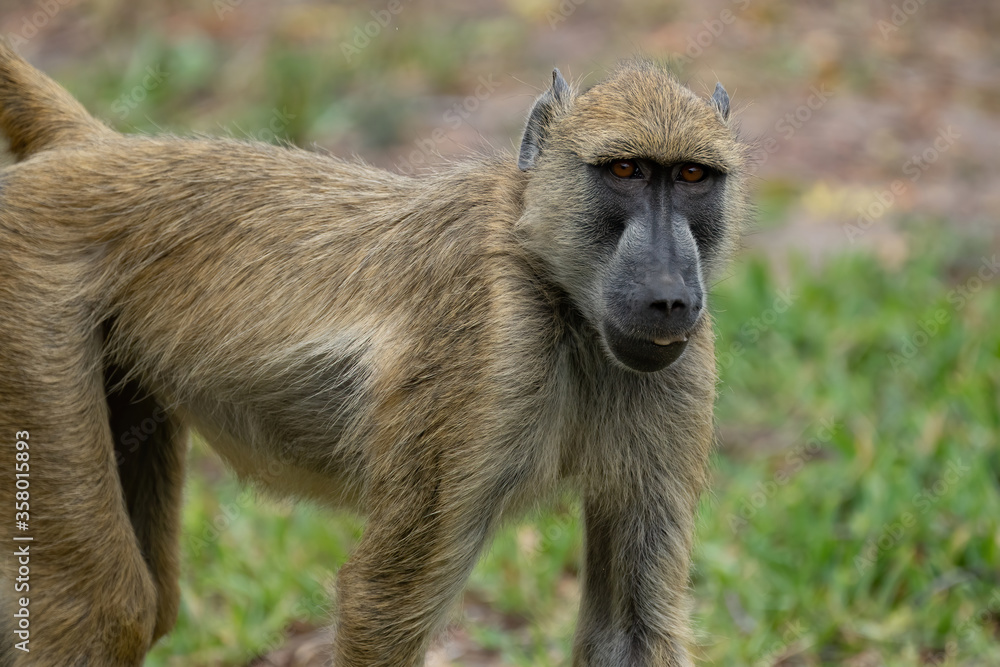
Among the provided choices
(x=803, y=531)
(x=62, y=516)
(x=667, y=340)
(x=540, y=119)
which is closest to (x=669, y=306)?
(x=667, y=340)

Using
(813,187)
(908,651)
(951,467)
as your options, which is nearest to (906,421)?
(951,467)

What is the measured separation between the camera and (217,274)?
4535mm

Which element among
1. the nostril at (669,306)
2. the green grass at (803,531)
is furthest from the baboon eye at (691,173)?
the green grass at (803,531)

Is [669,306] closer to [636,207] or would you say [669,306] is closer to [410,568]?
[636,207]

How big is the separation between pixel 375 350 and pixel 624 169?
1002 millimetres

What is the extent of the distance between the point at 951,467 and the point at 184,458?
12.1ft

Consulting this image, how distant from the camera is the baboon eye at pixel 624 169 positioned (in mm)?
3869

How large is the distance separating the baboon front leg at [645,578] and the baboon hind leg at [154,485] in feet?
5.51

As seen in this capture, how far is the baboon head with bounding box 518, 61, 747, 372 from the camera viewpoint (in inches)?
145

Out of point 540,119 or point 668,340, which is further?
point 540,119

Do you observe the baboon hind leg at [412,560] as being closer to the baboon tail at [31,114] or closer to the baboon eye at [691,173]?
the baboon eye at [691,173]

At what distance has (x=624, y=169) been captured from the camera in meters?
3.88

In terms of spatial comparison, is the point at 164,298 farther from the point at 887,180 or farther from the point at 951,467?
the point at 887,180

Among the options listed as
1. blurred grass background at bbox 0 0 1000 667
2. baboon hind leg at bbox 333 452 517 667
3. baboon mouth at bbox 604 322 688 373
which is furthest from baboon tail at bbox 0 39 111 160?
baboon mouth at bbox 604 322 688 373
